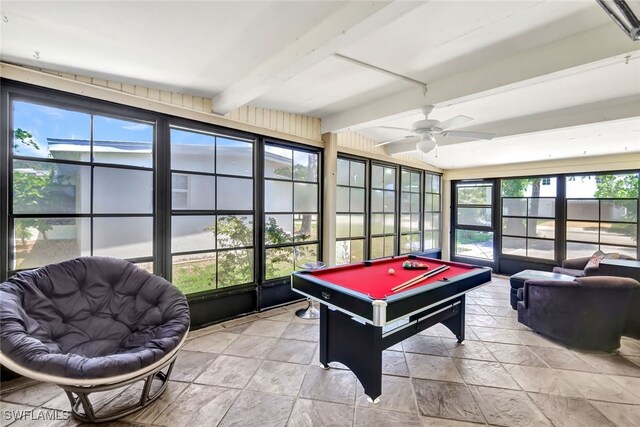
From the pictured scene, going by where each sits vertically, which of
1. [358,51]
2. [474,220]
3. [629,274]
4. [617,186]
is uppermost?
[358,51]

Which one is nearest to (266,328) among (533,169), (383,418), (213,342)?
(213,342)

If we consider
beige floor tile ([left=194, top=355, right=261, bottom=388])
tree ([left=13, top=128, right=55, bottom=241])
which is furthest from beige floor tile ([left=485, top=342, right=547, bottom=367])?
tree ([left=13, top=128, right=55, bottom=241])

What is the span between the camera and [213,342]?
299cm

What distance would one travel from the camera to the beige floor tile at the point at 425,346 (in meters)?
2.88

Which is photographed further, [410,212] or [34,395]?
[410,212]

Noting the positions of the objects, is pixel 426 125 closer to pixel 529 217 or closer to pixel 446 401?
pixel 446 401

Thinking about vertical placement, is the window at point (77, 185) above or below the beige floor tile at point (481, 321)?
above

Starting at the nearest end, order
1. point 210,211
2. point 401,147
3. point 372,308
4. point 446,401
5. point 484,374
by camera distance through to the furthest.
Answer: point 372,308
point 446,401
point 484,374
point 210,211
point 401,147

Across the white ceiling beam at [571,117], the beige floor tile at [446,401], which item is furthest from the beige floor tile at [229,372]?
the white ceiling beam at [571,117]

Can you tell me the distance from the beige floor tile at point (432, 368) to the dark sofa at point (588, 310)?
1.42 meters

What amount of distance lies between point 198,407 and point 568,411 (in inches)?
107

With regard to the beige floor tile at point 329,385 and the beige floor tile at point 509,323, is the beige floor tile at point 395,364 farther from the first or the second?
the beige floor tile at point 509,323

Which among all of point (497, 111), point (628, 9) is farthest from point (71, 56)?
point (497, 111)

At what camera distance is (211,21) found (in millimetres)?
1927
